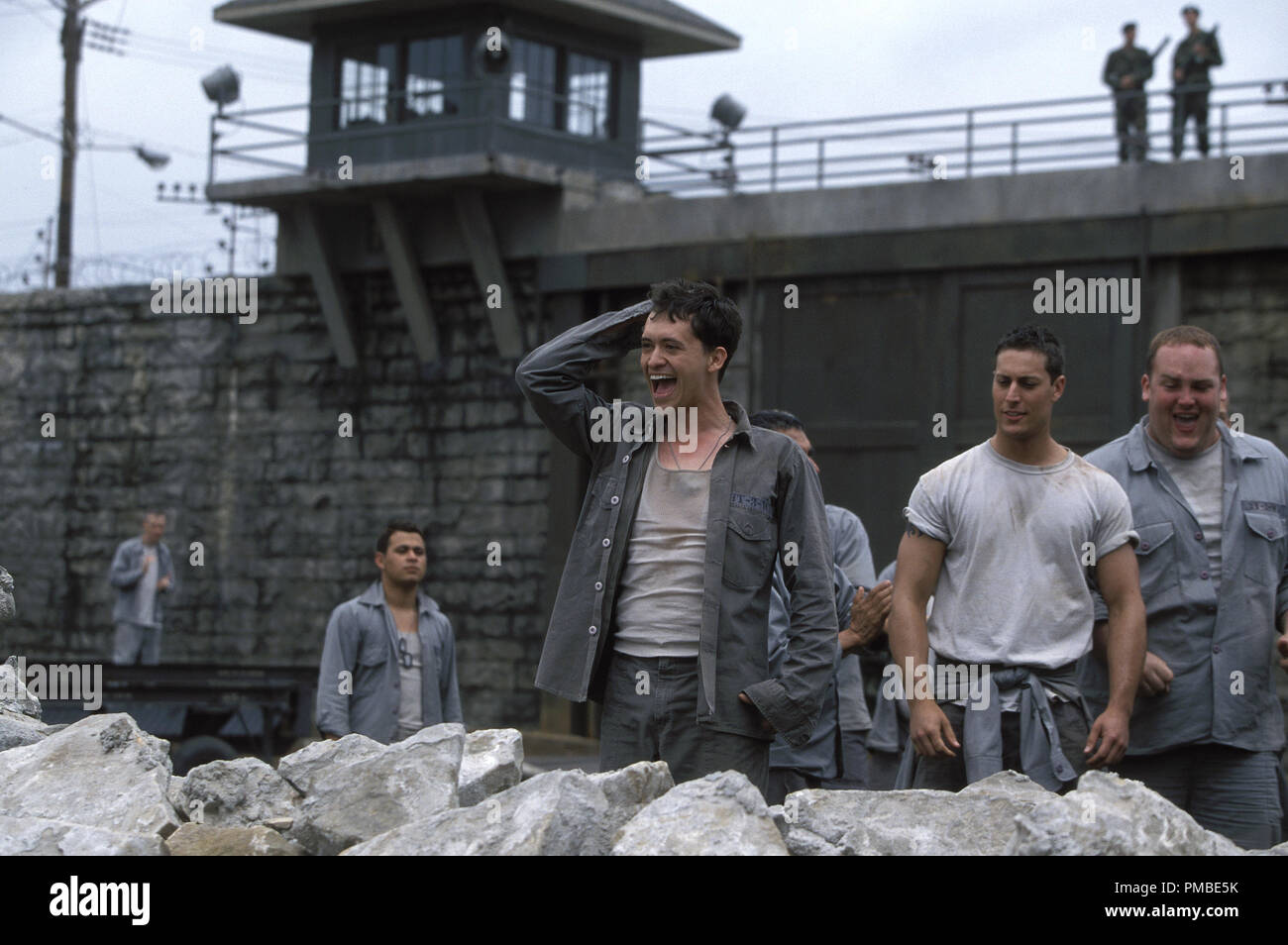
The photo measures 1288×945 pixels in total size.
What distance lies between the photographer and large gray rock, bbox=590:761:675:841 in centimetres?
441

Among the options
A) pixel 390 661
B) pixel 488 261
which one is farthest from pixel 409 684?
pixel 488 261

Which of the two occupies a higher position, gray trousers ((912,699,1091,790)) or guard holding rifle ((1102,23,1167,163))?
guard holding rifle ((1102,23,1167,163))

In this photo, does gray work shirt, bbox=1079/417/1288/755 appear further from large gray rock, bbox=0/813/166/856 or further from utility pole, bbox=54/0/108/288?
utility pole, bbox=54/0/108/288

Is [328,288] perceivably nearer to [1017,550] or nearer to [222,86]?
[222,86]

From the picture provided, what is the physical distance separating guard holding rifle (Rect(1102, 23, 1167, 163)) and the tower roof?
5.64m

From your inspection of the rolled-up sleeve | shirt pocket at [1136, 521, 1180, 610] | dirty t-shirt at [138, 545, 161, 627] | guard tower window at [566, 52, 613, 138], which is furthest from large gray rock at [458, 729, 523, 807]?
guard tower window at [566, 52, 613, 138]

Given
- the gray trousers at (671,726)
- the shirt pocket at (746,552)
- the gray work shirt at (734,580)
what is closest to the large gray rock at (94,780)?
the gray work shirt at (734,580)

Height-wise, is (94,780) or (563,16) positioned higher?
(563,16)

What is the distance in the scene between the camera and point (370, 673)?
8.40 metres

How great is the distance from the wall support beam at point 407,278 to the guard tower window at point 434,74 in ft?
4.37

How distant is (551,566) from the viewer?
58.0 ft

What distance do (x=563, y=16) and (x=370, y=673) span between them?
41.5ft

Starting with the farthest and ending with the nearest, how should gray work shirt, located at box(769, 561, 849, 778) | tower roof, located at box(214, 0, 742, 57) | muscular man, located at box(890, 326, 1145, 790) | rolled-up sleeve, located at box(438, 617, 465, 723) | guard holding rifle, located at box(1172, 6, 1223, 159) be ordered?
tower roof, located at box(214, 0, 742, 57) → guard holding rifle, located at box(1172, 6, 1223, 159) → rolled-up sleeve, located at box(438, 617, 465, 723) → gray work shirt, located at box(769, 561, 849, 778) → muscular man, located at box(890, 326, 1145, 790)
